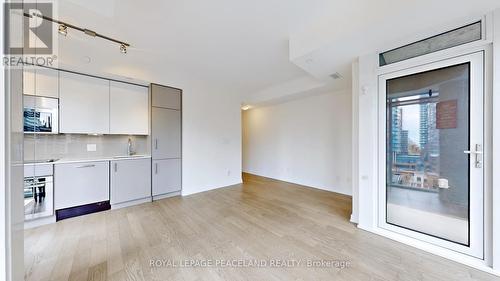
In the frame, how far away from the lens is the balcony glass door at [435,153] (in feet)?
5.86

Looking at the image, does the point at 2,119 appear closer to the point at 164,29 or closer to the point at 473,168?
the point at 164,29

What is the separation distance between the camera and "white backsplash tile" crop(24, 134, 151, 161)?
2.95 metres

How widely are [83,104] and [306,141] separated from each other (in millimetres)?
4761

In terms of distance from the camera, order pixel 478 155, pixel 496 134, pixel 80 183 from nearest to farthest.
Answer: pixel 496 134, pixel 478 155, pixel 80 183

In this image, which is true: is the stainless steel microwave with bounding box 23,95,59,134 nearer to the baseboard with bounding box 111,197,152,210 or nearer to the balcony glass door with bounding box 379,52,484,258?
the baseboard with bounding box 111,197,152,210

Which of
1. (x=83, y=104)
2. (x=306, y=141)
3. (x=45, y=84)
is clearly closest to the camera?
(x=45, y=84)

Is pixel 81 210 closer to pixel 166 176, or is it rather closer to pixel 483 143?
pixel 166 176

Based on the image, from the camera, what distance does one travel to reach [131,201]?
3.39m

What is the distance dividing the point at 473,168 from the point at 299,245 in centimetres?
190

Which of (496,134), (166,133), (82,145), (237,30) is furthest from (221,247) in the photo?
(82,145)

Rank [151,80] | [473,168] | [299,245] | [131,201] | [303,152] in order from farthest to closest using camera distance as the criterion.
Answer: [303,152], [151,80], [131,201], [299,245], [473,168]

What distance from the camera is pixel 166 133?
3811 mm

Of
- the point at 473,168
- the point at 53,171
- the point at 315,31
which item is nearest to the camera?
the point at 473,168

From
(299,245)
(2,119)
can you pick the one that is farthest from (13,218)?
(299,245)
